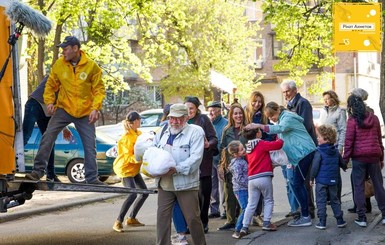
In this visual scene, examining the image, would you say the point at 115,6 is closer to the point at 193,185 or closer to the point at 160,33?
the point at 160,33

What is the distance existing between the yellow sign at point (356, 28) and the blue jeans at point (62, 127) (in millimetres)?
4690

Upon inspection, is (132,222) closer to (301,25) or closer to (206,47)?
(301,25)

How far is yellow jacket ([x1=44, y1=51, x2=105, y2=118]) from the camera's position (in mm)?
10680

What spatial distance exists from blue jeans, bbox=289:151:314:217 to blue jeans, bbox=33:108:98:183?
112 inches

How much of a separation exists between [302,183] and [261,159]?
0.95 metres

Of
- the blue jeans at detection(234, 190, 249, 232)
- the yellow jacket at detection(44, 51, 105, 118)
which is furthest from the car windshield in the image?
the yellow jacket at detection(44, 51, 105, 118)

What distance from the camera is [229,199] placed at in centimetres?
1193

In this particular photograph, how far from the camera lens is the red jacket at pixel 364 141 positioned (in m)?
11.4

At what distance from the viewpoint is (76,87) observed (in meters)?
10.7

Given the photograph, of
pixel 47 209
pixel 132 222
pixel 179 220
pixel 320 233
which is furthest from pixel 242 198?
pixel 47 209

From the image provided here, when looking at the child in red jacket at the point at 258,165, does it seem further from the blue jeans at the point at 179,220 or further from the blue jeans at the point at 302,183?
the blue jeans at the point at 179,220

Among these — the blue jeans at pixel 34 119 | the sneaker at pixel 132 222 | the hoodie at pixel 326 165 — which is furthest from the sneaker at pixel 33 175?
the hoodie at pixel 326 165

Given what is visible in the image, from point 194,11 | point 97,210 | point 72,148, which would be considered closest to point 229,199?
point 97,210

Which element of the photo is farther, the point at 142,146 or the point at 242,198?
the point at 242,198
